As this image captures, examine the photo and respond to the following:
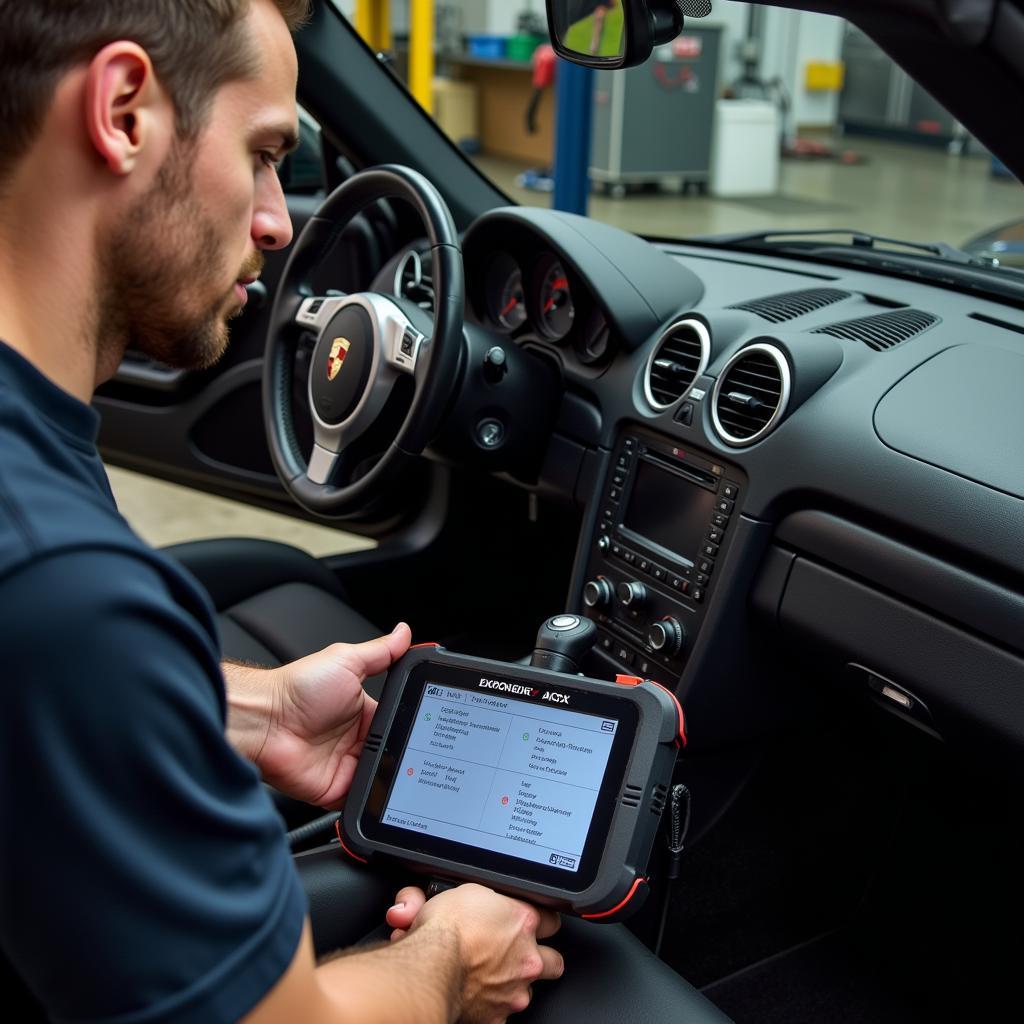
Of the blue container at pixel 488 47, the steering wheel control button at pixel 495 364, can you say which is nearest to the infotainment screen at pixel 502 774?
the steering wheel control button at pixel 495 364

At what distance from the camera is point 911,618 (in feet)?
4.22

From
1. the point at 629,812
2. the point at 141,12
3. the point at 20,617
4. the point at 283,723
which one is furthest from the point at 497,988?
the point at 141,12

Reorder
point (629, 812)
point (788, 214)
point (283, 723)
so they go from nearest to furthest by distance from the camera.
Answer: point (629, 812)
point (283, 723)
point (788, 214)

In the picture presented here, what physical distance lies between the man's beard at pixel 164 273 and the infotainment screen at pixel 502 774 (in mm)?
453

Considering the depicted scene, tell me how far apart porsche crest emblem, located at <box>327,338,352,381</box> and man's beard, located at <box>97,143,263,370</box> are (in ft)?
2.58

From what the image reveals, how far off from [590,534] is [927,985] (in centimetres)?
79

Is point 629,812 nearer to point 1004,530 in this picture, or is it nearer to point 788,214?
point 1004,530

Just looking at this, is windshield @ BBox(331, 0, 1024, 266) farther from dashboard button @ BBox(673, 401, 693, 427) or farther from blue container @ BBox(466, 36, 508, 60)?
dashboard button @ BBox(673, 401, 693, 427)

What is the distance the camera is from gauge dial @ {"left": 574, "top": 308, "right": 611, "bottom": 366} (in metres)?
1.71

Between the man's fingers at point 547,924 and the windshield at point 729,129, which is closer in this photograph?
the man's fingers at point 547,924

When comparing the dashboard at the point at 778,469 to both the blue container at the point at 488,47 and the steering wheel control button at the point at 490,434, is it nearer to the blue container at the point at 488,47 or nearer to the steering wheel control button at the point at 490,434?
the steering wheel control button at the point at 490,434

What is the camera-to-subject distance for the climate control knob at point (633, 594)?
1.58 metres

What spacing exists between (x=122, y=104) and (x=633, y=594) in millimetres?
1000

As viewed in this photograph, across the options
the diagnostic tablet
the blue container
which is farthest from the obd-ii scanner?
the blue container
